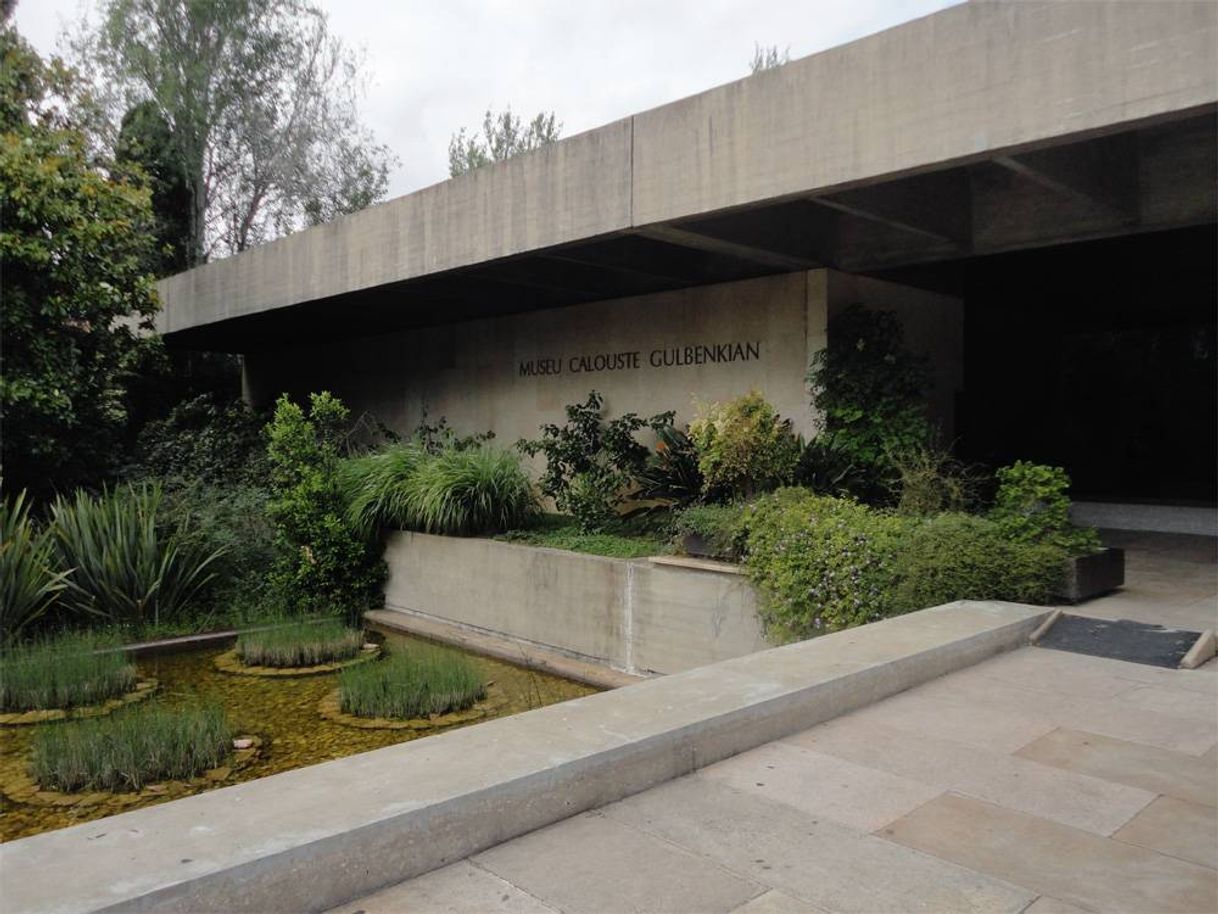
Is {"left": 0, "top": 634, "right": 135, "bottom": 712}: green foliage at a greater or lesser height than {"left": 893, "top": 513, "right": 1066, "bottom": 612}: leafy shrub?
lesser

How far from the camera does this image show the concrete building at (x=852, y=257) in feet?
20.0

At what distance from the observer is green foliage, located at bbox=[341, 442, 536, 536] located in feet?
34.0

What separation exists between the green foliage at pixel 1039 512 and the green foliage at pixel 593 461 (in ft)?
15.0

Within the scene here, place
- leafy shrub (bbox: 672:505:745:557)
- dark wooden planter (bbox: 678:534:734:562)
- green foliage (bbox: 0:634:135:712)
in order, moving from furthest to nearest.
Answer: dark wooden planter (bbox: 678:534:734:562) < leafy shrub (bbox: 672:505:745:557) < green foliage (bbox: 0:634:135:712)

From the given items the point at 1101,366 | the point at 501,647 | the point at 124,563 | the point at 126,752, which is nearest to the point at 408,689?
the point at 126,752

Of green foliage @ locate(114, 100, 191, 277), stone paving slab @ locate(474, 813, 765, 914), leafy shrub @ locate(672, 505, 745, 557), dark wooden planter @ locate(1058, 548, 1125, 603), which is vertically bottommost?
stone paving slab @ locate(474, 813, 765, 914)

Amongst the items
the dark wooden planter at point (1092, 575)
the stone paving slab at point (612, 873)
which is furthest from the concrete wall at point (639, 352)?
the stone paving slab at point (612, 873)

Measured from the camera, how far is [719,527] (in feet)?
25.6

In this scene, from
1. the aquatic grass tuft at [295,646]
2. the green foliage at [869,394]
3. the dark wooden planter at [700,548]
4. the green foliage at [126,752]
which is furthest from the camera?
the green foliage at [869,394]

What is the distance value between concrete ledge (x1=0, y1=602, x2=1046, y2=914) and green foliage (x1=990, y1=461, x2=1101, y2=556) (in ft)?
8.86

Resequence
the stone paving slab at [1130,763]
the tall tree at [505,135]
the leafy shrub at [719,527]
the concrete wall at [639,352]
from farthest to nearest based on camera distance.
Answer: the tall tree at [505,135] → the concrete wall at [639,352] → the leafy shrub at [719,527] → the stone paving slab at [1130,763]

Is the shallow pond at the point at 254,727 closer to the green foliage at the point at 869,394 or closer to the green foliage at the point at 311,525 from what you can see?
the green foliage at the point at 311,525

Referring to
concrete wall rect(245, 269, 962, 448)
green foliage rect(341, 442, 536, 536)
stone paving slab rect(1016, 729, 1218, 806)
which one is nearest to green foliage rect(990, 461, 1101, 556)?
stone paving slab rect(1016, 729, 1218, 806)

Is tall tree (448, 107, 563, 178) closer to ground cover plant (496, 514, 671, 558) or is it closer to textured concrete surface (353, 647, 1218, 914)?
ground cover plant (496, 514, 671, 558)
